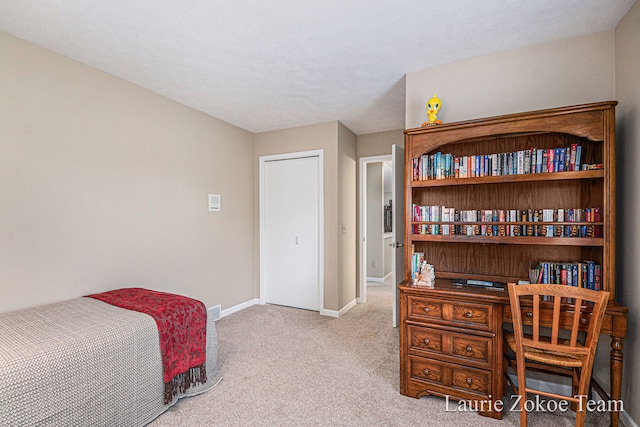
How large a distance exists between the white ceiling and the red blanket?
6.15 feet

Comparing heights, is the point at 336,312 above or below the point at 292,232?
below

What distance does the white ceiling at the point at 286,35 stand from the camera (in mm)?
1794

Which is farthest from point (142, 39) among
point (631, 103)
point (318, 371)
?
point (631, 103)

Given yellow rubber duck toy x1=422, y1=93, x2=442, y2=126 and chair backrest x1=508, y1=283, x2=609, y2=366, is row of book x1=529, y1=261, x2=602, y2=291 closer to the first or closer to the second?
chair backrest x1=508, y1=283, x2=609, y2=366

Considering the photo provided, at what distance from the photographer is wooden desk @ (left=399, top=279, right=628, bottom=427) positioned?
1.71m

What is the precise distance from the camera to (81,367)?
1.60 m

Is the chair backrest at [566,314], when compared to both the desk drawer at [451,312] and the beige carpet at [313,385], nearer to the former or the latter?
the desk drawer at [451,312]

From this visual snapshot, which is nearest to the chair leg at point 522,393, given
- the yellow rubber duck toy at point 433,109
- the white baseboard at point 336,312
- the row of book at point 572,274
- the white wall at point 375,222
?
the row of book at point 572,274

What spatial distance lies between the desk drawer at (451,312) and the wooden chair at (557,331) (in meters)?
0.21

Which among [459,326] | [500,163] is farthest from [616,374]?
[500,163]

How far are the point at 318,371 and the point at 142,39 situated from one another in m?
2.84

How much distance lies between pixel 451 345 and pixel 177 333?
188 centimetres

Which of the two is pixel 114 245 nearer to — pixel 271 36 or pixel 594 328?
pixel 271 36

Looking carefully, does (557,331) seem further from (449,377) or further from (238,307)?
(238,307)
